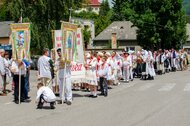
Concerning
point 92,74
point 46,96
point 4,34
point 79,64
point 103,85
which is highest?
point 4,34

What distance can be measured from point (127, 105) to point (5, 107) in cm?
401

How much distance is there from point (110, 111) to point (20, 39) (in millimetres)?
4693

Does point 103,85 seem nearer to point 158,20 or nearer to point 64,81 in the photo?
point 64,81

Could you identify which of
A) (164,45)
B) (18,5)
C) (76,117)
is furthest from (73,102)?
(164,45)

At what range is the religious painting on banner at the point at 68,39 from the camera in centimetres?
1764

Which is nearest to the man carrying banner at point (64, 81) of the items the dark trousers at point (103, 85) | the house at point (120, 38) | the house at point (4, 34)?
the dark trousers at point (103, 85)

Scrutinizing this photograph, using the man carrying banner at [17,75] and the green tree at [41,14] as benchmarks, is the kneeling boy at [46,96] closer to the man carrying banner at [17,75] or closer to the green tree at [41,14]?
the man carrying banner at [17,75]

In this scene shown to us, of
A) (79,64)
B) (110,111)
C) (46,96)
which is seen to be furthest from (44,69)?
(110,111)

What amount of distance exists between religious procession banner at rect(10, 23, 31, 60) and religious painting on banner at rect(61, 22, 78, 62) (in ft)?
4.05

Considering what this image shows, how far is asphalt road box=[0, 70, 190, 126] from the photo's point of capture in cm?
1293

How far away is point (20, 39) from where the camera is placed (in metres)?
17.8

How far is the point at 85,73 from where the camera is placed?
66.9 feet

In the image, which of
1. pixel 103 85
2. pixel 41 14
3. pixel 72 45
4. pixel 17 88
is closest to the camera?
pixel 17 88

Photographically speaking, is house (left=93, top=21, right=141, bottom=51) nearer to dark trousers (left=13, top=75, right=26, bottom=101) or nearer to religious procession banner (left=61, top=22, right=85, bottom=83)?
religious procession banner (left=61, top=22, right=85, bottom=83)
